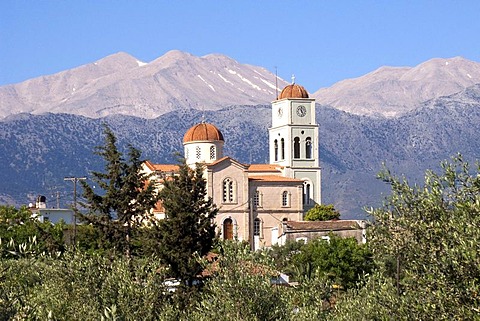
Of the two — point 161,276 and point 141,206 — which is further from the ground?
point 141,206

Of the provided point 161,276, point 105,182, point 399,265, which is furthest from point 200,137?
point 399,265

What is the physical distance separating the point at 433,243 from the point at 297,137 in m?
74.7

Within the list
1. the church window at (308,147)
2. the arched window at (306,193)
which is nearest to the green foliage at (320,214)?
the arched window at (306,193)

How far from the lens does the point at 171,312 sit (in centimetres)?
2794

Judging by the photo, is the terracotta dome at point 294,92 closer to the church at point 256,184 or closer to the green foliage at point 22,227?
the church at point 256,184

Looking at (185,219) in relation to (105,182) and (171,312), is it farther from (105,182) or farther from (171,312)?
(171,312)

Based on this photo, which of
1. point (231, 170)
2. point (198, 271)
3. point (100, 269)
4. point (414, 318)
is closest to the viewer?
point (414, 318)

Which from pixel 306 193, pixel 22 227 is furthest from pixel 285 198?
pixel 22 227

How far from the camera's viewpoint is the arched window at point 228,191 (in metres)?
82.8

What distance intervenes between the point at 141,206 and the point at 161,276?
14.2 metres

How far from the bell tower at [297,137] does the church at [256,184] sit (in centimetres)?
9

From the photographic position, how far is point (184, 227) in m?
42.8

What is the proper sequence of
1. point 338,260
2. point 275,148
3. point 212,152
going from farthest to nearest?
point 275,148 < point 212,152 < point 338,260

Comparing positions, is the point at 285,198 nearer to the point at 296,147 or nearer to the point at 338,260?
the point at 296,147
